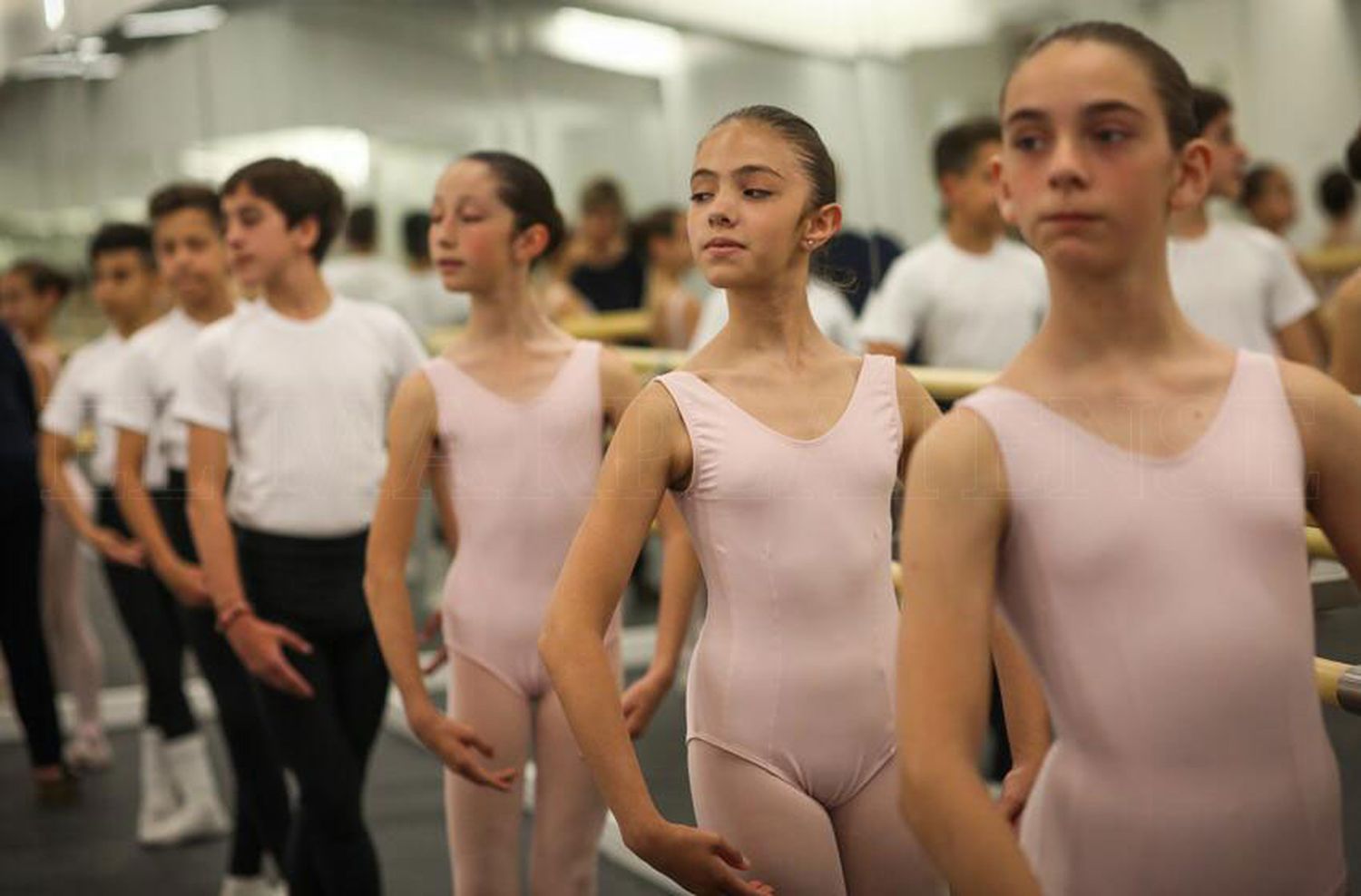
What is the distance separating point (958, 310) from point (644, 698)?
1.93 meters

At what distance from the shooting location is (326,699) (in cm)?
375

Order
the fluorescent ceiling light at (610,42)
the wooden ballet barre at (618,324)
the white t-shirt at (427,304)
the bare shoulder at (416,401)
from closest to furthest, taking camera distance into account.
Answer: the bare shoulder at (416,401) < the fluorescent ceiling light at (610,42) < the white t-shirt at (427,304) < the wooden ballet barre at (618,324)

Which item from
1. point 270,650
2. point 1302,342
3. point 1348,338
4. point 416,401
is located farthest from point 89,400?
point 1348,338

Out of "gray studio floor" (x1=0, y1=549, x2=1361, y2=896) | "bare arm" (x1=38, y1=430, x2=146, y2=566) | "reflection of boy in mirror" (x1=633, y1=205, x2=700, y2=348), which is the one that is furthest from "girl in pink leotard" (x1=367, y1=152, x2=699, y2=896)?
"reflection of boy in mirror" (x1=633, y1=205, x2=700, y2=348)

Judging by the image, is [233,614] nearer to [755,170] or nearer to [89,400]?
[755,170]

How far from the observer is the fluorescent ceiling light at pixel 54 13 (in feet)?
22.0

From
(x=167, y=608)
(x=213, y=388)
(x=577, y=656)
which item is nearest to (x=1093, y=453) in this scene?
(x=577, y=656)

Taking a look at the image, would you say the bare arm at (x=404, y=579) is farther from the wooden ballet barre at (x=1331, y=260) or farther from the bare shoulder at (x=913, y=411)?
the wooden ballet barre at (x=1331, y=260)

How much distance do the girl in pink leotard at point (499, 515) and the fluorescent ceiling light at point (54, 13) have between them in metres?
4.01

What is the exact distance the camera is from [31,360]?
7.31 meters

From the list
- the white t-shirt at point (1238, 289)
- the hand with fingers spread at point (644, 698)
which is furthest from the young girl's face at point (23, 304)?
the hand with fingers spread at point (644, 698)

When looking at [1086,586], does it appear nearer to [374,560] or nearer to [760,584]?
[760,584]

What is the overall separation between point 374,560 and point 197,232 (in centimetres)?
197

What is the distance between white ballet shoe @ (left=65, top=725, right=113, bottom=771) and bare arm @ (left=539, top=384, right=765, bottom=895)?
4985 millimetres
